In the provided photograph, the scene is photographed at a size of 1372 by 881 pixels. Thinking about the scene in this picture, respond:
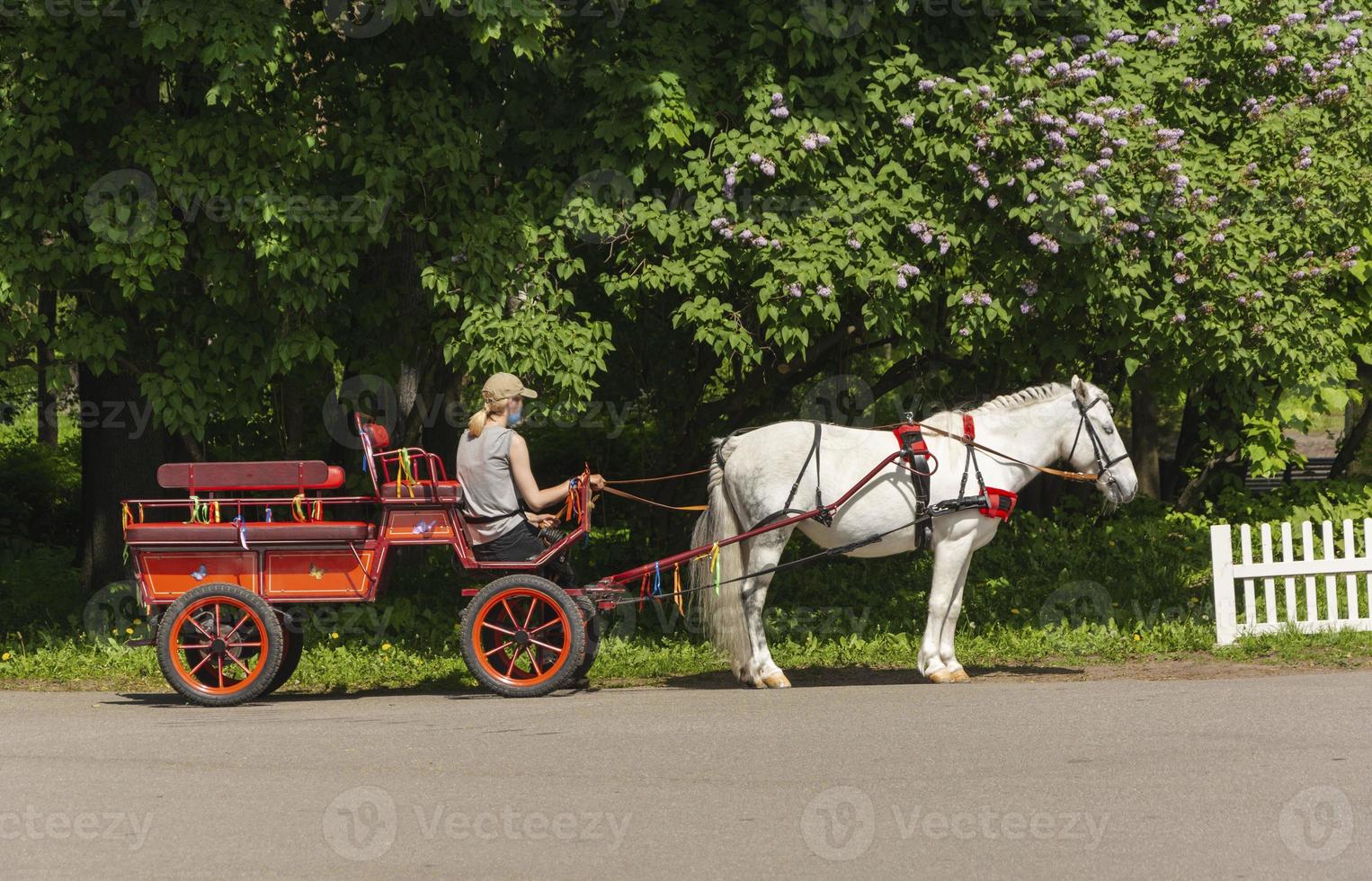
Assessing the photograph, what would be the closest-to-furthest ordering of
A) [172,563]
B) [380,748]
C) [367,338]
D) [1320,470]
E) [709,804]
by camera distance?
[709,804], [380,748], [172,563], [367,338], [1320,470]

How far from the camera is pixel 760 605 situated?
387 inches

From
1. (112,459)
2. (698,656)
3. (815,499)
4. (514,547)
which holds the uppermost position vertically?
(112,459)

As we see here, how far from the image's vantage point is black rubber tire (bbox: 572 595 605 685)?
31.2ft

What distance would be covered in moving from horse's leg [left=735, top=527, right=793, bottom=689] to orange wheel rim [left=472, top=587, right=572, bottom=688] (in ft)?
3.88

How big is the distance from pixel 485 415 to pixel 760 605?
2075 mm

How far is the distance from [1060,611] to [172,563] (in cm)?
689

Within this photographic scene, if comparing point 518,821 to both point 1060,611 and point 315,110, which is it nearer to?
point 315,110

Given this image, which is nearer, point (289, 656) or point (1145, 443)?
point (289, 656)

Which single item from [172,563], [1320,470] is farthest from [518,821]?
[1320,470]

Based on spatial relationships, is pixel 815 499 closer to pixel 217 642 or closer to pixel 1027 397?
pixel 1027 397

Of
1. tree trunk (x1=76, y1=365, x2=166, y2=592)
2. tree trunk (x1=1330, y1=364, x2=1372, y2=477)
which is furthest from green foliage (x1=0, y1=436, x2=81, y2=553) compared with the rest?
tree trunk (x1=1330, y1=364, x2=1372, y2=477)

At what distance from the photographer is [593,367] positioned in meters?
10.9

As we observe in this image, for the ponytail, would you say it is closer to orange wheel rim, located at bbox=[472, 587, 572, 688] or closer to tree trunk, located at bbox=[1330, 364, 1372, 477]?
orange wheel rim, located at bbox=[472, 587, 572, 688]

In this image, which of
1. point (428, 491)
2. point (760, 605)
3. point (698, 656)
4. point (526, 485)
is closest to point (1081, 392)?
point (760, 605)
